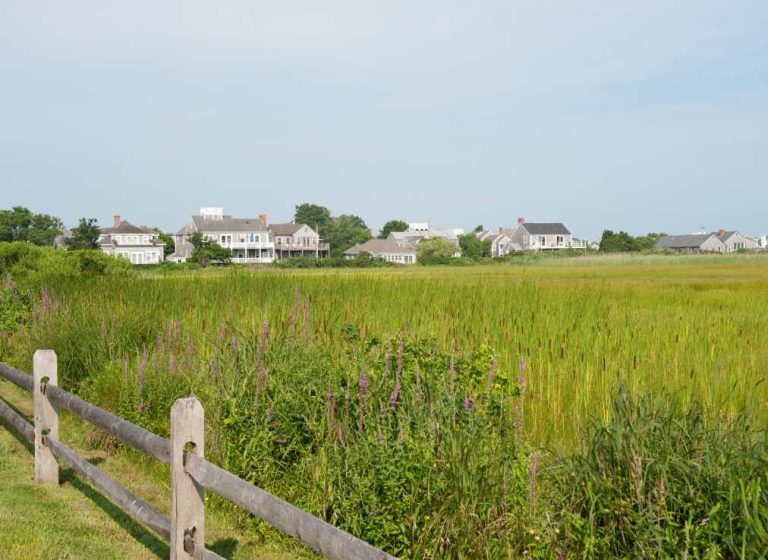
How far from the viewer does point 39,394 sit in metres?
7.69

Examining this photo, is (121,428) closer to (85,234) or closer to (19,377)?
(19,377)

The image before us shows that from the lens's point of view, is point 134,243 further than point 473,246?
No

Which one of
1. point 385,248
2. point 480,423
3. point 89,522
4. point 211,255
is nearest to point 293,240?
point 385,248

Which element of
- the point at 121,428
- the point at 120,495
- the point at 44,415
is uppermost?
the point at 121,428

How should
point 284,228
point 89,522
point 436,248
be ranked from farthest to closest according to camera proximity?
point 284,228 → point 436,248 → point 89,522

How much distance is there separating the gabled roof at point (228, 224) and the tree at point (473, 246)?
39.2m

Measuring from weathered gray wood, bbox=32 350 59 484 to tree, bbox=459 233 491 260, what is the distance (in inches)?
4883

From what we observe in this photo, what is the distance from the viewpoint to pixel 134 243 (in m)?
112

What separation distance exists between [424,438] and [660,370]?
5.09 metres

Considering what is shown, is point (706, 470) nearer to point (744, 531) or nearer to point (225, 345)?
point (744, 531)

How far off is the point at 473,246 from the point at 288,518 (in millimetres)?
130395

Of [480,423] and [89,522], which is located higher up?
[480,423]

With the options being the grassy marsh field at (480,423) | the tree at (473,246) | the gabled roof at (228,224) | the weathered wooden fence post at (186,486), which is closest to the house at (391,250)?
the tree at (473,246)

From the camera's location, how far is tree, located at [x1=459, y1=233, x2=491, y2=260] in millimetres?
132000
